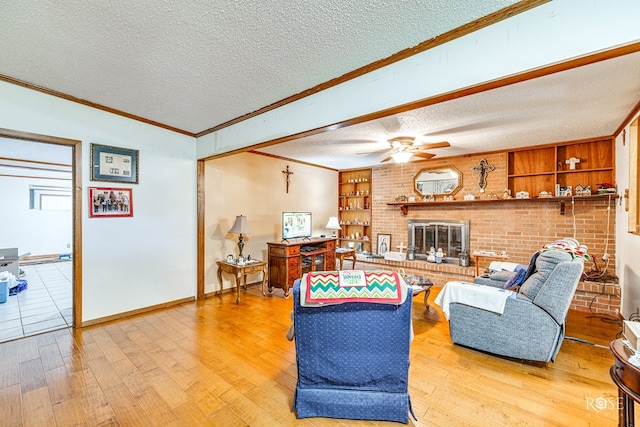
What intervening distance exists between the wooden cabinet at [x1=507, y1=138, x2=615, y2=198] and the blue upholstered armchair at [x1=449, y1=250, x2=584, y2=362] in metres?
2.39

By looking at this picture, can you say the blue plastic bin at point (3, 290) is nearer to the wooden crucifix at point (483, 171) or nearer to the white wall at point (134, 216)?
the white wall at point (134, 216)

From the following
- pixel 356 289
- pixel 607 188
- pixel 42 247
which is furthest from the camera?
pixel 42 247

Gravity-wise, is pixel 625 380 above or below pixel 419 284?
above

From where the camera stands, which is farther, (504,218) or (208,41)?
(504,218)

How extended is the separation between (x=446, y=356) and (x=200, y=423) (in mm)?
2030

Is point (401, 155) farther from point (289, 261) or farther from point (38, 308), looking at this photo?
point (38, 308)

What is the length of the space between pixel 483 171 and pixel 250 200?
4.01 m

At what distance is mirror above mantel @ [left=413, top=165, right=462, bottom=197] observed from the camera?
5.12 meters

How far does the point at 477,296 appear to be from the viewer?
8.41ft

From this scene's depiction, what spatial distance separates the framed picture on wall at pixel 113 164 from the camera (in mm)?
3162

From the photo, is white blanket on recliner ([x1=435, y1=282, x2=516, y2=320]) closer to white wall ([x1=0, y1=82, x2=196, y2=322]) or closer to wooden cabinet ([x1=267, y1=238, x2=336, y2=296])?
wooden cabinet ([x1=267, y1=238, x2=336, y2=296])

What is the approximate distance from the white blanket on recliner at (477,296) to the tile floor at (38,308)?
13.3 feet

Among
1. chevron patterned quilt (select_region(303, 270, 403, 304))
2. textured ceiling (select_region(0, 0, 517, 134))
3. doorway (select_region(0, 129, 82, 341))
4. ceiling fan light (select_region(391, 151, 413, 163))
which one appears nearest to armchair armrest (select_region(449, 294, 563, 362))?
chevron patterned quilt (select_region(303, 270, 403, 304))

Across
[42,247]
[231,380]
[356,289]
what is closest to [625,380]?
[356,289]
